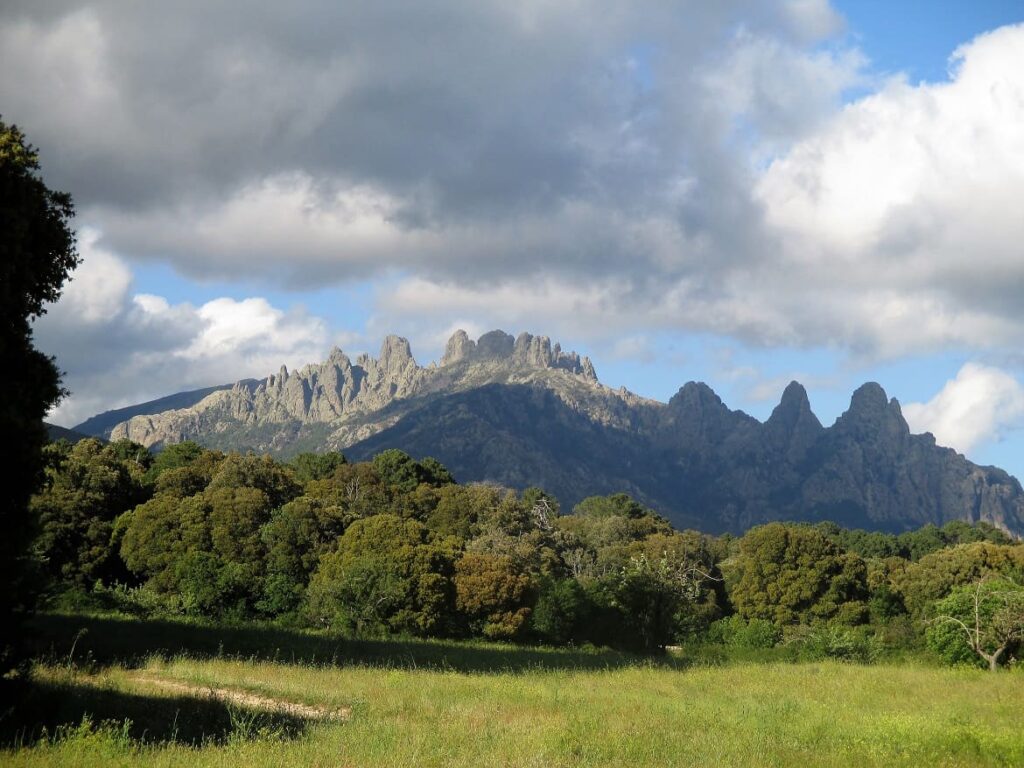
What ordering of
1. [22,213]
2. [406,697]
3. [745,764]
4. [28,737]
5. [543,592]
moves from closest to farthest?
[28,737] → [22,213] → [745,764] → [406,697] → [543,592]

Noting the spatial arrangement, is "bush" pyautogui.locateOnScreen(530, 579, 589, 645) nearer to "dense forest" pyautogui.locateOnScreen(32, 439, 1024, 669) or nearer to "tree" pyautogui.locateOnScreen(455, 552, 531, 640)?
"dense forest" pyautogui.locateOnScreen(32, 439, 1024, 669)

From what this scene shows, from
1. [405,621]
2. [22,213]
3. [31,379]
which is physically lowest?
[405,621]

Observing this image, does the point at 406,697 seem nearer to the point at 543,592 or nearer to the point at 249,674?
the point at 249,674

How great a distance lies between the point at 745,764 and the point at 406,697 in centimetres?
758

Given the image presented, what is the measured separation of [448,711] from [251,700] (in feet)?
12.3

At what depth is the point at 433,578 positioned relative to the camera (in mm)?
43375

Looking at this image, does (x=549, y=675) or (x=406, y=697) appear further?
(x=549, y=675)

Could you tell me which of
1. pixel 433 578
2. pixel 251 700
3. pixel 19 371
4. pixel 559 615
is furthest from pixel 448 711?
pixel 559 615

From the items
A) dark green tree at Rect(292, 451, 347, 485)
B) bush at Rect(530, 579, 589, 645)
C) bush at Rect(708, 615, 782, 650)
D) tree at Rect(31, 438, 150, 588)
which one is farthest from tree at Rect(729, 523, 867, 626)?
dark green tree at Rect(292, 451, 347, 485)

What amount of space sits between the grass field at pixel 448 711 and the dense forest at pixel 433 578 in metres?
10.4

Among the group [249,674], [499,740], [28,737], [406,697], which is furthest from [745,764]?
[249,674]

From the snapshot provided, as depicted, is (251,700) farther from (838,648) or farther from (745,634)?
(745,634)

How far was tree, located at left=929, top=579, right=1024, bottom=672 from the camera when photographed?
31.7m

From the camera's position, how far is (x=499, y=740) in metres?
13.3
